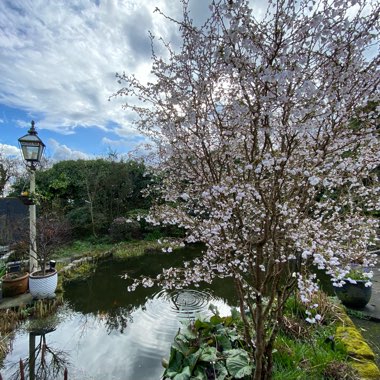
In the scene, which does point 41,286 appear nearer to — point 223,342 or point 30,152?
point 30,152

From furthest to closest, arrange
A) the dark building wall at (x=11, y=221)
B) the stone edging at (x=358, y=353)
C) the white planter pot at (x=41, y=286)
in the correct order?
1. the dark building wall at (x=11, y=221)
2. the white planter pot at (x=41, y=286)
3. the stone edging at (x=358, y=353)

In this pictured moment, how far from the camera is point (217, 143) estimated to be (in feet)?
6.30

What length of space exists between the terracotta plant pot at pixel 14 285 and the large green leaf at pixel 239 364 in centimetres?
409

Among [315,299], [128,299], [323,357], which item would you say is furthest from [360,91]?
[128,299]

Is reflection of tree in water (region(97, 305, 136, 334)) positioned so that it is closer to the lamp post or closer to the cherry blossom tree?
the lamp post

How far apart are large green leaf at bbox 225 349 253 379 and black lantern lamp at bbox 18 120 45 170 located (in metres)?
4.50

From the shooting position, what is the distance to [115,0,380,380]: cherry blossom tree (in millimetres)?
1469

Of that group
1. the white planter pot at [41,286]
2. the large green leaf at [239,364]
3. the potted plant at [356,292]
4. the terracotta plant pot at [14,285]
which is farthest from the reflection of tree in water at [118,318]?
the potted plant at [356,292]

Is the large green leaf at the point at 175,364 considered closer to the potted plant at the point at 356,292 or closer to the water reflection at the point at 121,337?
the water reflection at the point at 121,337

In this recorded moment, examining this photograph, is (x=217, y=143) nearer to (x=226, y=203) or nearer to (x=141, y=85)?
(x=226, y=203)

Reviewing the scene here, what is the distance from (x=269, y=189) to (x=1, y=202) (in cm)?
846

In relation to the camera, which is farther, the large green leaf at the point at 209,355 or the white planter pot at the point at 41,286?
the white planter pot at the point at 41,286

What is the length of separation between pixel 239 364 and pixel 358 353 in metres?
1.12

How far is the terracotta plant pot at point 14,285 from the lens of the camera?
4.66 m
